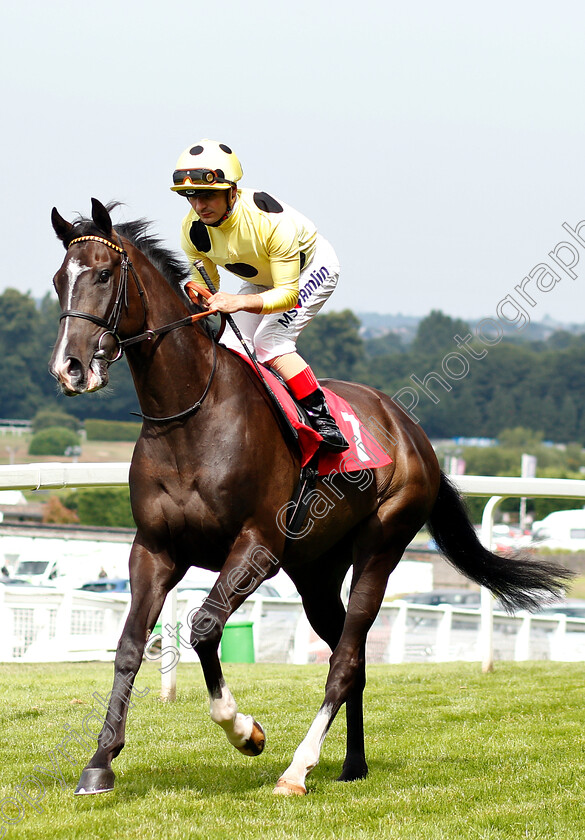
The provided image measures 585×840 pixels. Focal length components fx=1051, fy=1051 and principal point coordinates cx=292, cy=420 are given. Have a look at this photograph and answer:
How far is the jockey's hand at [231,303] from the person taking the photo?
13.9 ft

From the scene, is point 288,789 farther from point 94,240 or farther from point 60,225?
point 60,225

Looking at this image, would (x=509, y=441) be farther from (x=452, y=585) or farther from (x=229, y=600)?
(x=229, y=600)

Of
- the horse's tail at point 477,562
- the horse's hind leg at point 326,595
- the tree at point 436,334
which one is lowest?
the horse's hind leg at point 326,595

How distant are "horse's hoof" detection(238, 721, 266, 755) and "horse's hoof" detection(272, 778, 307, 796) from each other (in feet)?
0.56

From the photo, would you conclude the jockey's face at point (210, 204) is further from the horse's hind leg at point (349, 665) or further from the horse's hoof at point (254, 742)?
the horse's hoof at point (254, 742)

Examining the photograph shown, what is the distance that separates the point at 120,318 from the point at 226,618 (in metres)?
1.21

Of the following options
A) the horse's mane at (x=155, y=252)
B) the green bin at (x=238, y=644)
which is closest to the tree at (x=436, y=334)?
the green bin at (x=238, y=644)

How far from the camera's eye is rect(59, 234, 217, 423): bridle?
382 centimetres

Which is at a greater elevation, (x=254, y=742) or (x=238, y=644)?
(x=238, y=644)

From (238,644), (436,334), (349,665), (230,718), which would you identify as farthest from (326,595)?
(436,334)

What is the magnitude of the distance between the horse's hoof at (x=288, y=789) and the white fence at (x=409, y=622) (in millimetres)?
2053

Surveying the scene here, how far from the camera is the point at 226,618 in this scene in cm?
403

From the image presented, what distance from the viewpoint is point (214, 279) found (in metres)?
4.83

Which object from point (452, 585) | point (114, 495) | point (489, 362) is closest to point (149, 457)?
point (452, 585)
